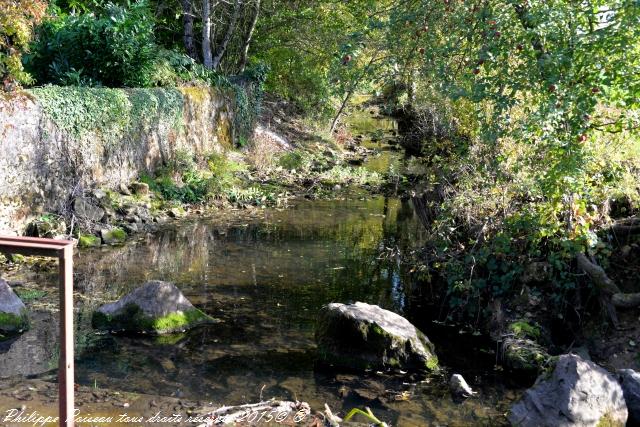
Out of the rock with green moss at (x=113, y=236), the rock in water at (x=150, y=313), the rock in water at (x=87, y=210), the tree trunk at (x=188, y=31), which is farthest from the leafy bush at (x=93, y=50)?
the rock in water at (x=150, y=313)

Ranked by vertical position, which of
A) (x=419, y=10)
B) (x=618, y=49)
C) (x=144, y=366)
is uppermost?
(x=419, y=10)

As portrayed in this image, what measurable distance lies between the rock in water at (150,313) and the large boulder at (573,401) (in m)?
4.37

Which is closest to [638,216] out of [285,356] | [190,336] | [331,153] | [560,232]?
[560,232]

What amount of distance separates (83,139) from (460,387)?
10.5 meters

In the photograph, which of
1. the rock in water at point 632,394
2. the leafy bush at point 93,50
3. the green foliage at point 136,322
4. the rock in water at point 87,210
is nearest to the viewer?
the rock in water at point 632,394

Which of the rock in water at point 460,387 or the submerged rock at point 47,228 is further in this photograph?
the submerged rock at point 47,228

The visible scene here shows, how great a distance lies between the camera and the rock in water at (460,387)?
23.5 ft

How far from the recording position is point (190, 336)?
8.55m

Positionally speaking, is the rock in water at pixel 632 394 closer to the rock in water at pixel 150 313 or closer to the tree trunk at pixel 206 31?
the rock in water at pixel 150 313

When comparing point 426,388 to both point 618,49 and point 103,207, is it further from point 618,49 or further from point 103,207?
point 103,207

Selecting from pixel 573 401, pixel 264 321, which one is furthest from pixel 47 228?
pixel 573 401

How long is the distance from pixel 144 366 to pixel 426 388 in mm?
3132

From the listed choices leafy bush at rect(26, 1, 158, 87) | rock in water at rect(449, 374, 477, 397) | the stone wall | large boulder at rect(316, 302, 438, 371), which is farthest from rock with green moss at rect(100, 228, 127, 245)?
rock in water at rect(449, 374, 477, 397)

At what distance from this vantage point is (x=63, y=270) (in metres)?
3.97
